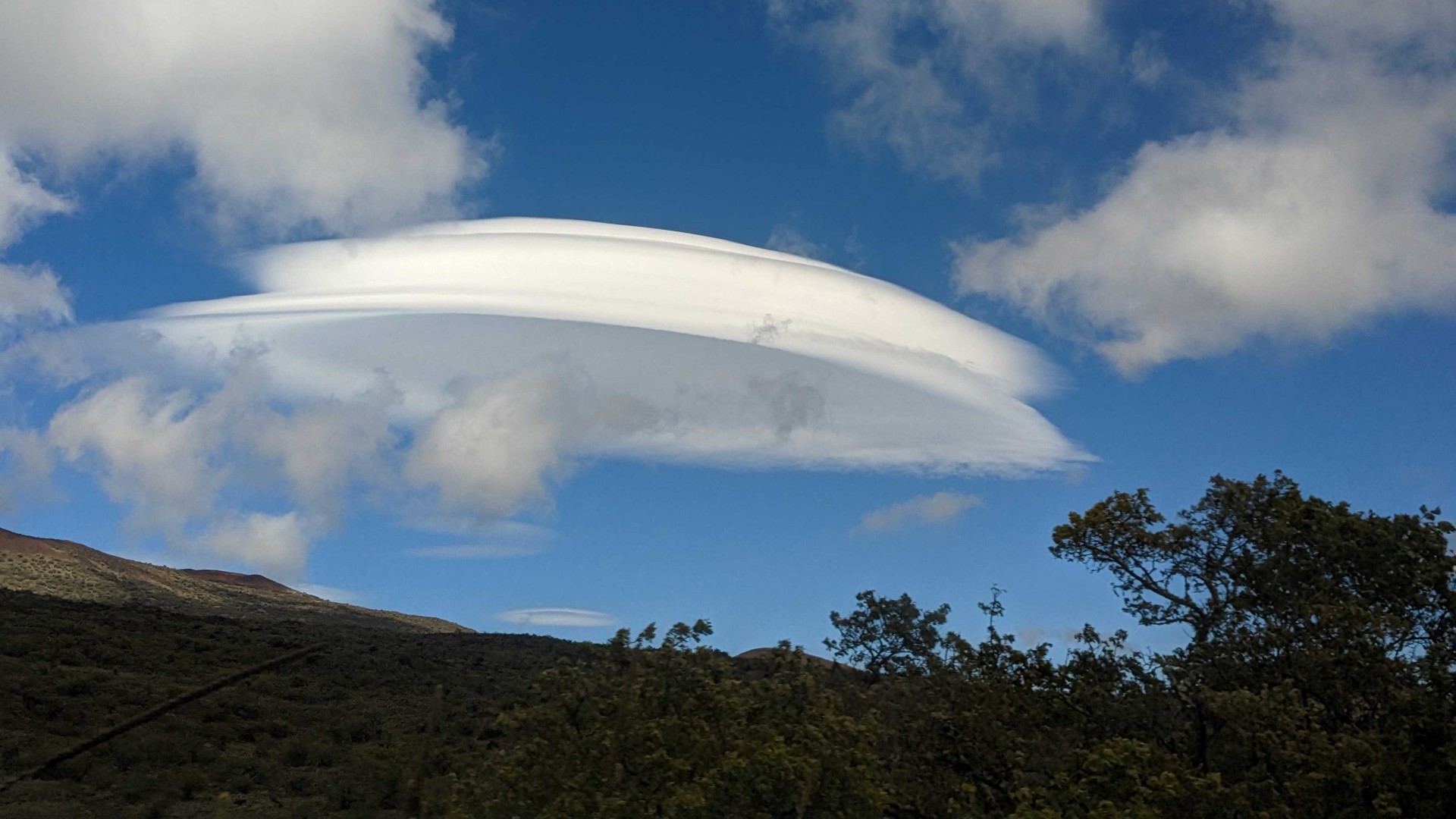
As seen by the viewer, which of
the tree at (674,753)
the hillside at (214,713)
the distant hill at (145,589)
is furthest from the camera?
the distant hill at (145,589)

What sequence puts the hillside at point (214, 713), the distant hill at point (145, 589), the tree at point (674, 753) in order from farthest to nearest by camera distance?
1. the distant hill at point (145, 589)
2. the hillside at point (214, 713)
3. the tree at point (674, 753)

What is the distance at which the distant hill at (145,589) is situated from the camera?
259ft

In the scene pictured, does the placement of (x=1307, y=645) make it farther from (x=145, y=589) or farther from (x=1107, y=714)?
(x=145, y=589)

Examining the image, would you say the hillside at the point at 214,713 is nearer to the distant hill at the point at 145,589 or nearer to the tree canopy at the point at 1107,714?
the tree canopy at the point at 1107,714

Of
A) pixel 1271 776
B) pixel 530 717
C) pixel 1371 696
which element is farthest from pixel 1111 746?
pixel 530 717

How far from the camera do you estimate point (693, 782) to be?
12.0 m

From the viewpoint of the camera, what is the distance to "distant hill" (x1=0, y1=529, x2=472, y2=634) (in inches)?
3108

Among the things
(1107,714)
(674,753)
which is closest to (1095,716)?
(1107,714)

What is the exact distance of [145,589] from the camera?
87562 mm

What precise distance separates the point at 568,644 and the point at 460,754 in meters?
43.5

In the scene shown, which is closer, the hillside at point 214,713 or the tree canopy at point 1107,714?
the tree canopy at point 1107,714

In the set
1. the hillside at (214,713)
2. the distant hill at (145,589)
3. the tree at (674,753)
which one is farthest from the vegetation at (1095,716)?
the distant hill at (145,589)

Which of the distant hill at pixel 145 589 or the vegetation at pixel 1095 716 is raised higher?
the distant hill at pixel 145 589

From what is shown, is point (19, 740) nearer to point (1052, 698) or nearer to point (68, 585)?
point (1052, 698)
